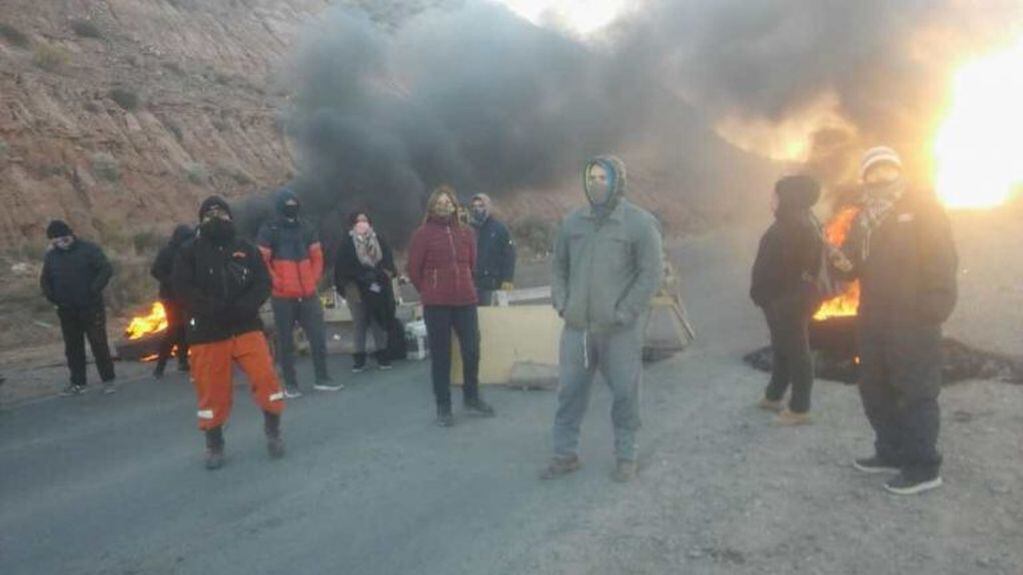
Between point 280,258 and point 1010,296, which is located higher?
point 280,258

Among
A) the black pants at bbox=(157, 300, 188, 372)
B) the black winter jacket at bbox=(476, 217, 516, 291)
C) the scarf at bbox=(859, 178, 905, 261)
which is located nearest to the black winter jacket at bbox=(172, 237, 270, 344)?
the black winter jacket at bbox=(476, 217, 516, 291)

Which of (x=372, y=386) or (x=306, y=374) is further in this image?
(x=306, y=374)

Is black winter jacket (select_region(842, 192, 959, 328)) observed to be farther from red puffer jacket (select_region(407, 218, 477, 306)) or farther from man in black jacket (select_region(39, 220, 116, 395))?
man in black jacket (select_region(39, 220, 116, 395))

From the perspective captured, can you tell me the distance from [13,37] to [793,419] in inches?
993

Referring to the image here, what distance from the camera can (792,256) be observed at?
18.9 feet

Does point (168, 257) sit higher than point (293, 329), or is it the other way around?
point (168, 257)

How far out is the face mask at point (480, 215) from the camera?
8.74 m

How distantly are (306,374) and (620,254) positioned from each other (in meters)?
4.97

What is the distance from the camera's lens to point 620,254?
15.5 ft

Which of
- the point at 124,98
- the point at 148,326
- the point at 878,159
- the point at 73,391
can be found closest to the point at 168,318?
the point at 73,391

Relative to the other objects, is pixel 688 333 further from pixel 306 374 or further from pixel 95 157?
pixel 95 157

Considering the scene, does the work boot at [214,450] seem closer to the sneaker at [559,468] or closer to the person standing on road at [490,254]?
the sneaker at [559,468]

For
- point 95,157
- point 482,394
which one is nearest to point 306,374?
point 482,394

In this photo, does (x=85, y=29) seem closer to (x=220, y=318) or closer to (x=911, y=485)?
(x=220, y=318)
